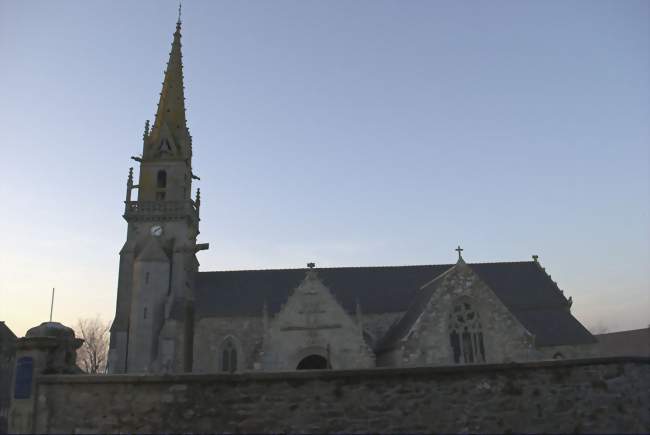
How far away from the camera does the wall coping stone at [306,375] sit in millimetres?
10141

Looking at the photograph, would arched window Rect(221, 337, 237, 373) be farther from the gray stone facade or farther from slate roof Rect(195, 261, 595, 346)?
the gray stone facade

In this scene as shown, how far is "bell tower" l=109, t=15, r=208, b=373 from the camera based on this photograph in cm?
2992

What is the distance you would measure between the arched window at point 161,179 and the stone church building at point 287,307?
0.07 meters

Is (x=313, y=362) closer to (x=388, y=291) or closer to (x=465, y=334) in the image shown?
(x=465, y=334)

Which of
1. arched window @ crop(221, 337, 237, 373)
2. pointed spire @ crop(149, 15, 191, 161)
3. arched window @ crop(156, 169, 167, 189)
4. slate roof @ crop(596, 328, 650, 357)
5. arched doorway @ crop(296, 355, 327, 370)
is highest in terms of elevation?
pointed spire @ crop(149, 15, 191, 161)

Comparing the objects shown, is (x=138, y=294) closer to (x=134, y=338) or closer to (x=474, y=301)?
(x=134, y=338)

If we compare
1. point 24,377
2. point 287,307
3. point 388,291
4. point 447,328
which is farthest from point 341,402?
point 388,291

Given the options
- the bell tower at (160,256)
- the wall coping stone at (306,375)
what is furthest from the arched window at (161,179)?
the wall coping stone at (306,375)

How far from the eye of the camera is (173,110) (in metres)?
38.8

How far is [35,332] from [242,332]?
19494 mm

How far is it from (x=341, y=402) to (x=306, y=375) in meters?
0.84

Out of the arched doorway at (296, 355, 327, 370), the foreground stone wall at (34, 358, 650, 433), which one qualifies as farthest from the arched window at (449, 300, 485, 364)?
the foreground stone wall at (34, 358, 650, 433)

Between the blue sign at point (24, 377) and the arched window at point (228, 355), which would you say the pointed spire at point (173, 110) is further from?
the blue sign at point (24, 377)

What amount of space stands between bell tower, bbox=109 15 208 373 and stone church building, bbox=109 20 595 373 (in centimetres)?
7
